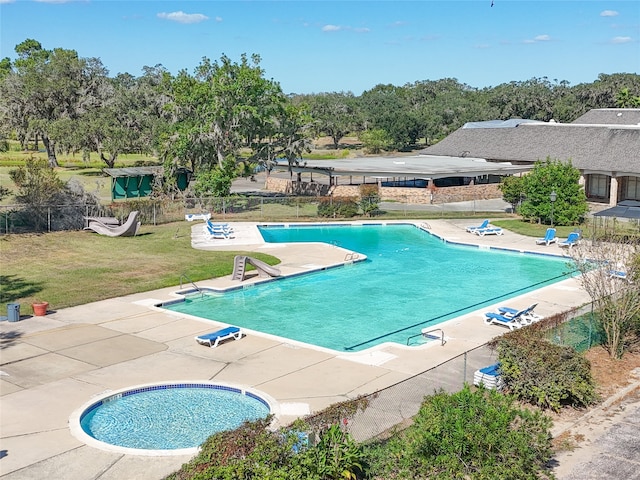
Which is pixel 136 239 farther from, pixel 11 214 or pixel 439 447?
pixel 439 447

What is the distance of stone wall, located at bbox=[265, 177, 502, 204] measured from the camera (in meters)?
49.2

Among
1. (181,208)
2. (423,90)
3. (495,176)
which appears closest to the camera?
(181,208)

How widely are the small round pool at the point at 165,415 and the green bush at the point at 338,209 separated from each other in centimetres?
2683

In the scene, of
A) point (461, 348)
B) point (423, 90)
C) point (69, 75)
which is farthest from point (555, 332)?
point (423, 90)

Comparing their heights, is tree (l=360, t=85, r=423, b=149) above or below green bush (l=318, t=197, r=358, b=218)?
above

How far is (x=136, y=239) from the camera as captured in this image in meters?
33.5

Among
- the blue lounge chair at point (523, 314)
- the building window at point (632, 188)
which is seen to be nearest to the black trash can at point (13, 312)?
the blue lounge chair at point (523, 314)

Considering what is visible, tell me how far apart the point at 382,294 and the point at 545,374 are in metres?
11.5

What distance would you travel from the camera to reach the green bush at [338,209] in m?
42.2

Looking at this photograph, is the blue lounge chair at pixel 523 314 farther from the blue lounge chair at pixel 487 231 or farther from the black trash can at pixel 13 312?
the blue lounge chair at pixel 487 231

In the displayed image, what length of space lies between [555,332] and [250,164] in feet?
101

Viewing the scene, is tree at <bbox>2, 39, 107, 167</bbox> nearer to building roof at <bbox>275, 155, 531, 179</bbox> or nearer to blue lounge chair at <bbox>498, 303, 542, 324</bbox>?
building roof at <bbox>275, 155, 531, 179</bbox>

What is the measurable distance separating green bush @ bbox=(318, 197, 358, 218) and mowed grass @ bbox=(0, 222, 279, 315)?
9.82 metres

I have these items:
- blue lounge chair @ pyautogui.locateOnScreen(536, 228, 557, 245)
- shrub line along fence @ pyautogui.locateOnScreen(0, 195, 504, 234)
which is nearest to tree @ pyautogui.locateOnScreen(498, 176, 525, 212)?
shrub line along fence @ pyautogui.locateOnScreen(0, 195, 504, 234)
